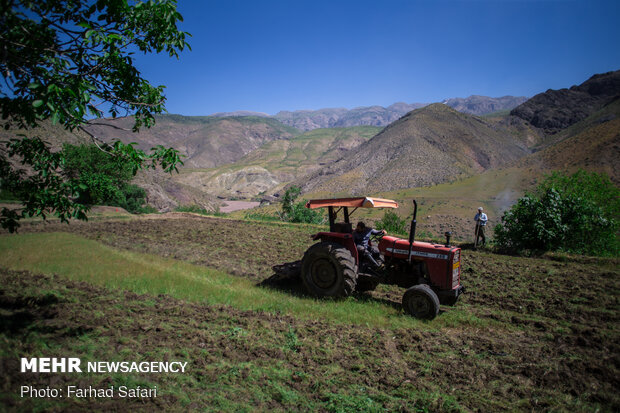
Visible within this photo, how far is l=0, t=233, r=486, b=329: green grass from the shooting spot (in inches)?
240

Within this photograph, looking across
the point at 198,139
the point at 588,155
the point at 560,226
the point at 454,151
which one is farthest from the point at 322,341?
the point at 198,139

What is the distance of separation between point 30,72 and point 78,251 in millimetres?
8368

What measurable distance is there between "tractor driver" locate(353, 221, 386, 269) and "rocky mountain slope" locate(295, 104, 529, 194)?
1909 inches

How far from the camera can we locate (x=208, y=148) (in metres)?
154

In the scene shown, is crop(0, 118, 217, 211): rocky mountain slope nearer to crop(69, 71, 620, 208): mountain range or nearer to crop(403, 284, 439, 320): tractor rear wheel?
crop(69, 71, 620, 208): mountain range

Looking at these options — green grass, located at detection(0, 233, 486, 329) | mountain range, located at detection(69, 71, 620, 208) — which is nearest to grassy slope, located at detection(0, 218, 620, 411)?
green grass, located at detection(0, 233, 486, 329)

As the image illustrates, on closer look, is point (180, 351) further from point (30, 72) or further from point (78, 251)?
point (78, 251)

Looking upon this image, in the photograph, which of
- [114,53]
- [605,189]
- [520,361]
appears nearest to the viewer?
[114,53]

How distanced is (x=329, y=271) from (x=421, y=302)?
1.99 m

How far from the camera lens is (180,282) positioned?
762cm

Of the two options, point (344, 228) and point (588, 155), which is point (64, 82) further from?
point (588, 155)

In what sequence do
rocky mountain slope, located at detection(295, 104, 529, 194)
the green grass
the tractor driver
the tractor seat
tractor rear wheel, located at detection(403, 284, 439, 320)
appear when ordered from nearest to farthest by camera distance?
1. tractor rear wheel, located at detection(403, 284, 439, 320)
2. the green grass
3. the tractor driver
4. the tractor seat
5. rocky mountain slope, located at detection(295, 104, 529, 194)

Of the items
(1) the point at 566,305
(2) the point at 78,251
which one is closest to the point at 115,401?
(1) the point at 566,305

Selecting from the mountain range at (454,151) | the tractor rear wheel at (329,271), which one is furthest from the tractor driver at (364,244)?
the mountain range at (454,151)
